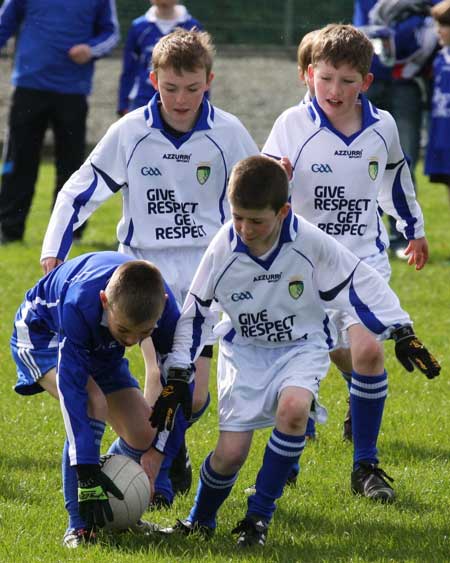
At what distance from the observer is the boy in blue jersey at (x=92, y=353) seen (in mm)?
4883

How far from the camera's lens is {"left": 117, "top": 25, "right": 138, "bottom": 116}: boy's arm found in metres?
11.9

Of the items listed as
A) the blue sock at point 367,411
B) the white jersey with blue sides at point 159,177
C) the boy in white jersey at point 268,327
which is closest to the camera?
the boy in white jersey at point 268,327

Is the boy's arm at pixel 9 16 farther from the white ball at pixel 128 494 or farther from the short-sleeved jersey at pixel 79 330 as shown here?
the white ball at pixel 128 494

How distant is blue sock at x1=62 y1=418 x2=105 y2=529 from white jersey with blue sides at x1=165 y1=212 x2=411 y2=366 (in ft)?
1.35

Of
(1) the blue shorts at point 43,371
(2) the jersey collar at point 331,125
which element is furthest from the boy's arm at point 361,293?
(2) the jersey collar at point 331,125

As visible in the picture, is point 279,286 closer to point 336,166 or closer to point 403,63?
point 336,166

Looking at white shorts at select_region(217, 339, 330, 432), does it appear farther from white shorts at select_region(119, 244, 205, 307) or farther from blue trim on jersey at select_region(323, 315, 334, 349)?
white shorts at select_region(119, 244, 205, 307)

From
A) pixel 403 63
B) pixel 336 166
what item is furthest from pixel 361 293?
pixel 403 63

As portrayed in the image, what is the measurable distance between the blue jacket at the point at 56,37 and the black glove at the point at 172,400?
6936 millimetres

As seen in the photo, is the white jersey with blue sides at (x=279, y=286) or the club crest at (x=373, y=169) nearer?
the white jersey with blue sides at (x=279, y=286)

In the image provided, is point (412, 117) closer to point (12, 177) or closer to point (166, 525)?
point (12, 177)

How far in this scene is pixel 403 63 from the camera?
11.8 metres

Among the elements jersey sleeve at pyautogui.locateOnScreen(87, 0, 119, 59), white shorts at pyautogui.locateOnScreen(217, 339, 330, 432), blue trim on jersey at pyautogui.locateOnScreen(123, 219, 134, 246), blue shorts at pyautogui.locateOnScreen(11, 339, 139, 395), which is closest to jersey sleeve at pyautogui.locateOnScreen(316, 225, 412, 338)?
white shorts at pyautogui.locateOnScreen(217, 339, 330, 432)

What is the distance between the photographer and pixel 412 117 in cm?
1197
